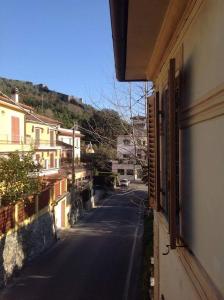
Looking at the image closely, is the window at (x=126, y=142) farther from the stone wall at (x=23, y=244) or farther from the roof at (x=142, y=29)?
the roof at (x=142, y=29)

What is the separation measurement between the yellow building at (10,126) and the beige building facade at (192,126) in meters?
27.3

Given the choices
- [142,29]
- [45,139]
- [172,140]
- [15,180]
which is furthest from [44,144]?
[172,140]

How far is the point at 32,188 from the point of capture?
765 inches

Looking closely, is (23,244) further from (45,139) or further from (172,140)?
(45,139)

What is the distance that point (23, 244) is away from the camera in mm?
18547

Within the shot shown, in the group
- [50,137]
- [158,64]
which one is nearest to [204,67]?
[158,64]

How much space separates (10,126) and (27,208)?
54.1 feet

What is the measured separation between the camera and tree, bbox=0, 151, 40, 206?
18.5 metres

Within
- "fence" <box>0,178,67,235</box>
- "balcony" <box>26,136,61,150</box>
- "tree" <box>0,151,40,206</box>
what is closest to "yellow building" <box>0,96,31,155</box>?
"balcony" <box>26,136,61,150</box>

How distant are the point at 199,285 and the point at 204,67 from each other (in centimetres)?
160

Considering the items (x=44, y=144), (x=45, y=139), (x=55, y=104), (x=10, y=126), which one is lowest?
(x=44, y=144)

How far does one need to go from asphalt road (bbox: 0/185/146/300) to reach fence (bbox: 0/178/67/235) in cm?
202

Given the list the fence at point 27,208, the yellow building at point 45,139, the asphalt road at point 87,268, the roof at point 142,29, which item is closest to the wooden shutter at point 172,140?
the roof at point 142,29

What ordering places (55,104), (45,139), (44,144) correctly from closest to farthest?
(44,144)
(45,139)
(55,104)
